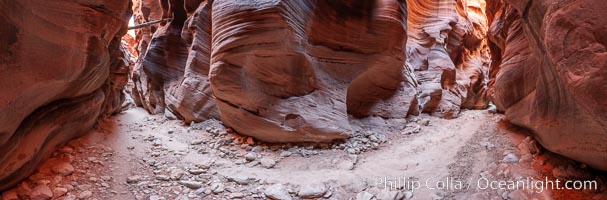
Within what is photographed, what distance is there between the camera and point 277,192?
3178 millimetres

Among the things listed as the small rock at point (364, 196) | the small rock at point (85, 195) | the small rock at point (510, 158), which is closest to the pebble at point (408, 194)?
the small rock at point (364, 196)

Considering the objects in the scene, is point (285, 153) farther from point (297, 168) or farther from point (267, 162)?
point (297, 168)

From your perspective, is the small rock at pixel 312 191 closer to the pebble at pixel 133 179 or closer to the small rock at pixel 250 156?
the small rock at pixel 250 156

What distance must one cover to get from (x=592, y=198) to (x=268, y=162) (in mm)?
3294

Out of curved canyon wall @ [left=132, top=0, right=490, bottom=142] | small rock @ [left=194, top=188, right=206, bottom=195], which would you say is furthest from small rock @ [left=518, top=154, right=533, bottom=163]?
small rock @ [left=194, top=188, right=206, bottom=195]

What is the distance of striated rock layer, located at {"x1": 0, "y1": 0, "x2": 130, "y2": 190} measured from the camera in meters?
2.15

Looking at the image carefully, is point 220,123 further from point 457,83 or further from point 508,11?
point 457,83

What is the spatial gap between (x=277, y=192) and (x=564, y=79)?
102 inches

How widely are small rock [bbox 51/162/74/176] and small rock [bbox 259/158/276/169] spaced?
6.75 ft

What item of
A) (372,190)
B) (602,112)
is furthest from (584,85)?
(372,190)

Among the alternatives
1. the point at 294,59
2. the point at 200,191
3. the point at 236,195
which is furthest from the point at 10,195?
the point at 294,59

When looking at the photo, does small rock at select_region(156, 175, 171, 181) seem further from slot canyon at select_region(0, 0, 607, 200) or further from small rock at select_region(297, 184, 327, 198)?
small rock at select_region(297, 184, 327, 198)

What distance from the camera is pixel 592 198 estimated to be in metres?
2.60

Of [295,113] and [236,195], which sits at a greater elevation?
[295,113]
